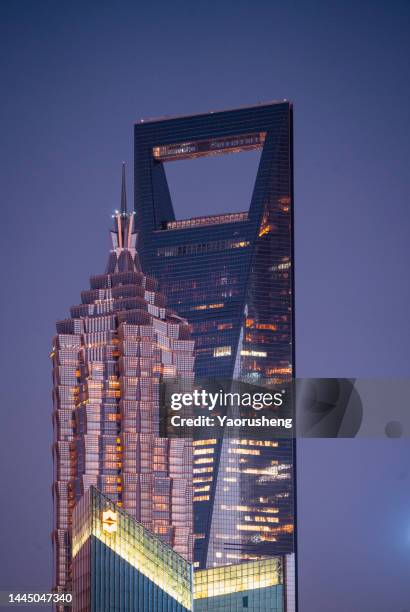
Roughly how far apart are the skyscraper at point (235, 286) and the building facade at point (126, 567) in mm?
73456

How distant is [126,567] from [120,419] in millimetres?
53465

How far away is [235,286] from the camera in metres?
185

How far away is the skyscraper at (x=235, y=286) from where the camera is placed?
17912 centimetres

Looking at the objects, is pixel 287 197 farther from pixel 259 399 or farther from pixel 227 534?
pixel 259 399

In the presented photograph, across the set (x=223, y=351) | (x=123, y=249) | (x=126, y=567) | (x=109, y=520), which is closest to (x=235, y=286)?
(x=223, y=351)

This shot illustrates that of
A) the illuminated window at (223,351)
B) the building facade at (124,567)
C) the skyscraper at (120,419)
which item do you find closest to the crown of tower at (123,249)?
the skyscraper at (120,419)

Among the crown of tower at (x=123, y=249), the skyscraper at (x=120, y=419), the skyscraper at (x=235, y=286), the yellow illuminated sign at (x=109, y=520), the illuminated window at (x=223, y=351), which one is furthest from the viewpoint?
the illuminated window at (x=223, y=351)

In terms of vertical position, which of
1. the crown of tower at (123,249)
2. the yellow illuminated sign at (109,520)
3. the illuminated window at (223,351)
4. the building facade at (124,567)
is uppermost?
the crown of tower at (123,249)

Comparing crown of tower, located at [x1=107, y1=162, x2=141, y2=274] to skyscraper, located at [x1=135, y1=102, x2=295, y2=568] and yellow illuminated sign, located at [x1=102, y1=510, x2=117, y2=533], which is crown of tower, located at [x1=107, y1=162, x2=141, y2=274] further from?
yellow illuminated sign, located at [x1=102, y1=510, x2=117, y2=533]

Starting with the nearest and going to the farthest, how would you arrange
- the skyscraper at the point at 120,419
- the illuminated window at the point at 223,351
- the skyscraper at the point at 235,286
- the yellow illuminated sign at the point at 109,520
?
the yellow illuminated sign at the point at 109,520 → the skyscraper at the point at 120,419 → the skyscraper at the point at 235,286 → the illuminated window at the point at 223,351

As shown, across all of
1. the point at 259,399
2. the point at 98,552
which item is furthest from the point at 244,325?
the point at 259,399

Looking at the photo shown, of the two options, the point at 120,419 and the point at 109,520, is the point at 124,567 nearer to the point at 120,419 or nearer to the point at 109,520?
the point at 109,520

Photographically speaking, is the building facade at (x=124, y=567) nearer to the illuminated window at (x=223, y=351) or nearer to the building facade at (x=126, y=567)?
the building facade at (x=126, y=567)

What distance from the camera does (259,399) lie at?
64750 mm
